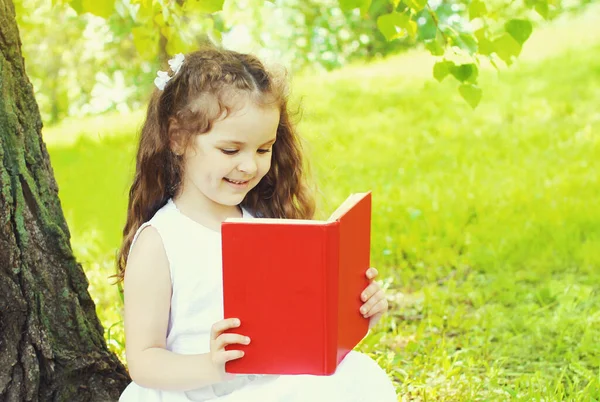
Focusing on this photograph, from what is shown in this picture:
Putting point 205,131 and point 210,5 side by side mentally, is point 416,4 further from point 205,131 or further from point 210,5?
point 205,131

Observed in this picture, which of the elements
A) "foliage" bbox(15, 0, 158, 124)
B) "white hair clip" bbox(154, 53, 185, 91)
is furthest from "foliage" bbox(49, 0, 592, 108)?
"foliage" bbox(15, 0, 158, 124)

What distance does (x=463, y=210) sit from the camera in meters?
4.15

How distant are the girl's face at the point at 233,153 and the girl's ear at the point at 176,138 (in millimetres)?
30

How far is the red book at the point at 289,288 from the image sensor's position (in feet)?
4.83

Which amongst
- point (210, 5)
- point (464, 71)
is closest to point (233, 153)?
point (210, 5)

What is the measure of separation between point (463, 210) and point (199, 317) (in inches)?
98.8

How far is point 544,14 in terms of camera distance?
225 cm

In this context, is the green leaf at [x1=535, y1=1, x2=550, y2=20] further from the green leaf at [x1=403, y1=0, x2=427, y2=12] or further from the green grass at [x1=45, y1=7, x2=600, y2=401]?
the green grass at [x1=45, y1=7, x2=600, y2=401]

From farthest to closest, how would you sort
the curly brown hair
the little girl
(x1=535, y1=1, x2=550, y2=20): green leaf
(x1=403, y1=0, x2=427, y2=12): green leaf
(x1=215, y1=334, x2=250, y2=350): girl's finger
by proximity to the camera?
(x1=535, y1=1, x2=550, y2=20): green leaf → (x1=403, y1=0, x2=427, y2=12): green leaf → the curly brown hair → the little girl → (x1=215, y1=334, x2=250, y2=350): girl's finger

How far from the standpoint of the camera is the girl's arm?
1748mm

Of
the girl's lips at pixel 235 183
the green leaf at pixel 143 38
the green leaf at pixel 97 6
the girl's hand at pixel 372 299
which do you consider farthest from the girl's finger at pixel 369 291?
the green leaf at pixel 143 38

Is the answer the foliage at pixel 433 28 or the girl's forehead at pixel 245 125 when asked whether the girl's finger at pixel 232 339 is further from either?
the foliage at pixel 433 28

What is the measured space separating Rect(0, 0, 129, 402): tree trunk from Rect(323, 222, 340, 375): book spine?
803mm

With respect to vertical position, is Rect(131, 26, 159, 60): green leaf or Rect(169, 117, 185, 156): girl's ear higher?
Rect(131, 26, 159, 60): green leaf
